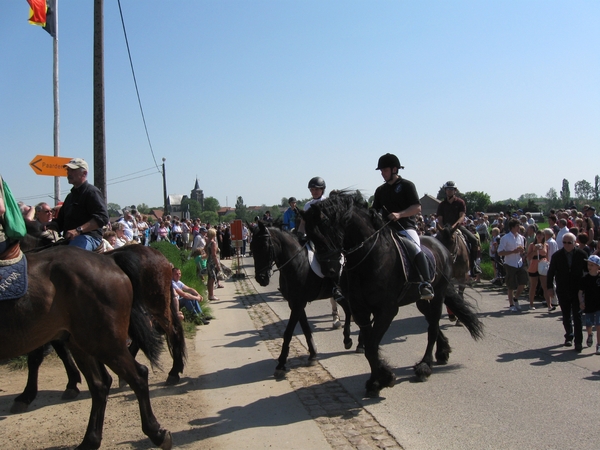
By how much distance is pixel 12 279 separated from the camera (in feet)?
14.0

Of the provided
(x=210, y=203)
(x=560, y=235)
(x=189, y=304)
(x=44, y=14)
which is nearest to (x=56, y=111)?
(x=44, y=14)

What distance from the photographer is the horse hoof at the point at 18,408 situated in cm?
586

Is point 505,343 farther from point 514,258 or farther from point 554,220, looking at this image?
point 554,220

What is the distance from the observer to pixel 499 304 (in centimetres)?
1270

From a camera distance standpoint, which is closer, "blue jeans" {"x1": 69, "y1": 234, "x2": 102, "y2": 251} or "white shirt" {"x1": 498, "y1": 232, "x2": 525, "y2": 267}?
"blue jeans" {"x1": 69, "y1": 234, "x2": 102, "y2": 251}

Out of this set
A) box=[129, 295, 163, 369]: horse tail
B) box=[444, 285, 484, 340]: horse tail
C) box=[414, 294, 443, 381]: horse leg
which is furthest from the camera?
box=[444, 285, 484, 340]: horse tail

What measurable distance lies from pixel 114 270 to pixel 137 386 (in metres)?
1.09

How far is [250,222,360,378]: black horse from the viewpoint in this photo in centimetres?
782

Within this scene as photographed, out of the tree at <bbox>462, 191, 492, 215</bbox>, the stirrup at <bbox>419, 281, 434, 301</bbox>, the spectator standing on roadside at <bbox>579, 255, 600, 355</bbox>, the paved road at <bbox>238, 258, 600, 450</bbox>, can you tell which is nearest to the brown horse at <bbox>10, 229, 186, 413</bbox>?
the paved road at <bbox>238, 258, 600, 450</bbox>

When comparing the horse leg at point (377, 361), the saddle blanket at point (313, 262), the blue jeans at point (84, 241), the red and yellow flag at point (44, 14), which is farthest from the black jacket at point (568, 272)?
the red and yellow flag at point (44, 14)

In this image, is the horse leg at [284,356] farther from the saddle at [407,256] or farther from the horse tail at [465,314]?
the horse tail at [465,314]

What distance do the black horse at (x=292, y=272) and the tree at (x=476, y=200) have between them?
274 ft

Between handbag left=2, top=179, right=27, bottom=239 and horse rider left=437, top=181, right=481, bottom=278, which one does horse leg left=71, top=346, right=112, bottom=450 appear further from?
horse rider left=437, top=181, right=481, bottom=278

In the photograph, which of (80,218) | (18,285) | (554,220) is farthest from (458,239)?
(18,285)
